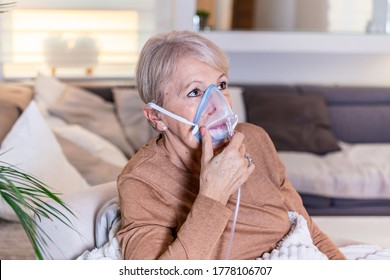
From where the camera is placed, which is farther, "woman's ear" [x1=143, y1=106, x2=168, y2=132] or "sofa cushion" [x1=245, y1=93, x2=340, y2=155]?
"sofa cushion" [x1=245, y1=93, x2=340, y2=155]

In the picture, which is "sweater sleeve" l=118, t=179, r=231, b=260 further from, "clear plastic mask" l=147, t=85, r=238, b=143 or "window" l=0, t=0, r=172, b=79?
"window" l=0, t=0, r=172, b=79

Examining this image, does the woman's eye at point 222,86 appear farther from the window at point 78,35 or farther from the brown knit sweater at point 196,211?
the window at point 78,35

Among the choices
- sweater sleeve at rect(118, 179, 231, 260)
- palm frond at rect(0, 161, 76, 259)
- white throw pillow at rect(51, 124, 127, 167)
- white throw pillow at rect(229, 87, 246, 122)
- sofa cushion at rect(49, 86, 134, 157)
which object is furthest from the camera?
white throw pillow at rect(229, 87, 246, 122)

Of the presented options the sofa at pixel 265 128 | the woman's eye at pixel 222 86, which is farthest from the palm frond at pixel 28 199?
the sofa at pixel 265 128

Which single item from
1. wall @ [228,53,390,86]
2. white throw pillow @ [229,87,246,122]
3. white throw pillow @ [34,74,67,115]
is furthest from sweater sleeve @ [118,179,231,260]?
wall @ [228,53,390,86]

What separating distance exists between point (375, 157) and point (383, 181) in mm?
312

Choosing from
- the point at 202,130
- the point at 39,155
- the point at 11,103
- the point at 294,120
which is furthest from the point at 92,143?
the point at 202,130

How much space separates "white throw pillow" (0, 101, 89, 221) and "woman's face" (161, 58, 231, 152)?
3.15 feet

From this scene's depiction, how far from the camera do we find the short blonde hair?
1.66m

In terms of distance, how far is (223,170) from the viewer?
1.54m

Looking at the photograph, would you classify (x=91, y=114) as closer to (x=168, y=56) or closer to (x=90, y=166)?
(x=90, y=166)

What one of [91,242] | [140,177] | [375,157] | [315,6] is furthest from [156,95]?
[315,6]

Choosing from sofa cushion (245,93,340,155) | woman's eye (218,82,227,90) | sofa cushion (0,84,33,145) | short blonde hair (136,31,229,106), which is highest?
short blonde hair (136,31,229,106)
